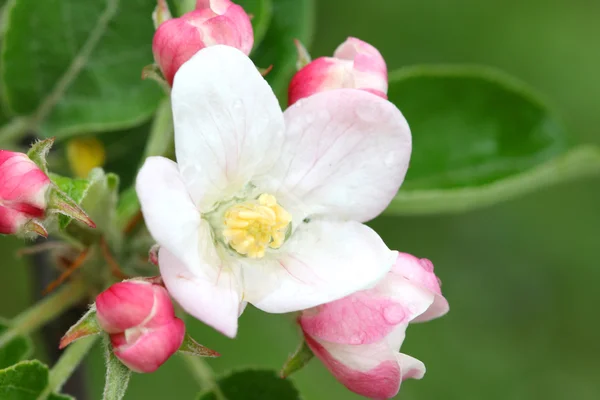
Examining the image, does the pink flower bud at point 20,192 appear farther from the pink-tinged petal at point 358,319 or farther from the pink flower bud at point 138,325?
the pink-tinged petal at point 358,319

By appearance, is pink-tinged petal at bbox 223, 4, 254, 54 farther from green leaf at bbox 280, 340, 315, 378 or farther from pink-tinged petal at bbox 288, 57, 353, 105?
green leaf at bbox 280, 340, 315, 378

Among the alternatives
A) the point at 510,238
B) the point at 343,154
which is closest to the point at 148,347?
the point at 343,154

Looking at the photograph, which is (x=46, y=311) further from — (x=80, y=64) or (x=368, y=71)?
(x=368, y=71)

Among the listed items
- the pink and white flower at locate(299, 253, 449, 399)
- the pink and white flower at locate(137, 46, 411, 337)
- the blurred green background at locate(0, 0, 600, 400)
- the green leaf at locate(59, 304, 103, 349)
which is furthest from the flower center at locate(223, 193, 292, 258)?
the blurred green background at locate(0, 0, 600, 400)

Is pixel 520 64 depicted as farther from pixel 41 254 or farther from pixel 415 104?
pixel 41 254

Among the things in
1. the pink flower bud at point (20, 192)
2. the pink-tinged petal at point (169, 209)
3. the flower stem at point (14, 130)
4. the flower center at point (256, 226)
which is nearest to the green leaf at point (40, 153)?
the pink flower bud at point (20, 192)

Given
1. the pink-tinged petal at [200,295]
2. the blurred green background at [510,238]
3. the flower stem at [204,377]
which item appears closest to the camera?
the pink-tinged petal at [200,295]

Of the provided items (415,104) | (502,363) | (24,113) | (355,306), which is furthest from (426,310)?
(502,363)

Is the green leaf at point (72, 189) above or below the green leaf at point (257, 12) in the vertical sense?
above
